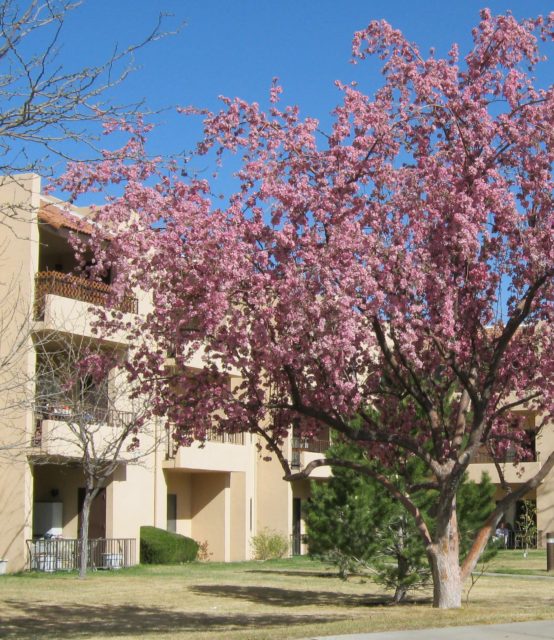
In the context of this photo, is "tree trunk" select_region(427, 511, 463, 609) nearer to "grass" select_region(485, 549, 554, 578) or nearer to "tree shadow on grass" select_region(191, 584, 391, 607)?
"tree shadow on grass" select_region(191, 584, 391, 607)

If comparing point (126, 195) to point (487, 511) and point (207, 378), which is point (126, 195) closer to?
point (207, 378)

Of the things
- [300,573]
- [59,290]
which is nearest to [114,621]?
[59,290]

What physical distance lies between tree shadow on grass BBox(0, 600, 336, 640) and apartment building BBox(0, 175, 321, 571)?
3984 millimetres

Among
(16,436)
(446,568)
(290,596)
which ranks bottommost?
(290,596)

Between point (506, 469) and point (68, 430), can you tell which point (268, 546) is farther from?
point (506, 469)

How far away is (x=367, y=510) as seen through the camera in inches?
925

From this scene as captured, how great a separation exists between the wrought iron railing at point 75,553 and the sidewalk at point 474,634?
17.8 m

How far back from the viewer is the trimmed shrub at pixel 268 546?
1497 inches

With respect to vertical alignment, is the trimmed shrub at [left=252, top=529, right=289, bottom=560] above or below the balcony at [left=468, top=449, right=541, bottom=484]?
below

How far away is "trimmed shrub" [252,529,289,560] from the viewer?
38.0 m

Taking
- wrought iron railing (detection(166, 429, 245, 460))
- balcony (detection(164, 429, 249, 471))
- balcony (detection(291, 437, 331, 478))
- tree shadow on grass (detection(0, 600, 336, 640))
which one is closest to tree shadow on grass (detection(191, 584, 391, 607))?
tree shadow on grass (detection(0, 600, 336, 640))

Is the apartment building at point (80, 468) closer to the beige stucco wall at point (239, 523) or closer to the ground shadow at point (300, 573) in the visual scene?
the beige stucco wall at point (239, 523)

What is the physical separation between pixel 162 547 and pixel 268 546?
6113 mm

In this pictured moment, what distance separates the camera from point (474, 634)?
12.7m
